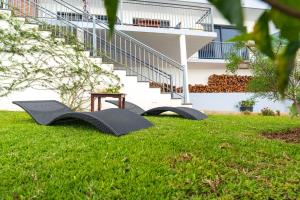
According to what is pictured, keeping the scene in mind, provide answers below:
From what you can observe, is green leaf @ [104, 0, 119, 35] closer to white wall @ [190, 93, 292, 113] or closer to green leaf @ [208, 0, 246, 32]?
green leaf @ [208, 0, 246, 32]

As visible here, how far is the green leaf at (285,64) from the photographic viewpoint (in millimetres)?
411

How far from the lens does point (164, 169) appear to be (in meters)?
A: 2.99

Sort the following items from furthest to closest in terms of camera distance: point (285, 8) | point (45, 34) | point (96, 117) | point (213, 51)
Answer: point (213, 51), point (45, 34), point (96, 117), point (285, 8)

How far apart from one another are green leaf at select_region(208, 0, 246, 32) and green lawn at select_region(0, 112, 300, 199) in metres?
2.18

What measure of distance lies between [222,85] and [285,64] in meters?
17.3

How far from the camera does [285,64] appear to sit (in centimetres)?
41

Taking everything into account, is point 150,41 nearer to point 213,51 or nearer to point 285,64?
point 213,51

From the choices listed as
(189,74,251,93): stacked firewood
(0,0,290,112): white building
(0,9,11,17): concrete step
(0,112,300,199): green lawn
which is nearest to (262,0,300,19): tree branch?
(0,112,300,199): green lawn

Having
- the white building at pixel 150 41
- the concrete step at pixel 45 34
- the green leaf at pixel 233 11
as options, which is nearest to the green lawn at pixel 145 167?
the white building at pixel 150 41

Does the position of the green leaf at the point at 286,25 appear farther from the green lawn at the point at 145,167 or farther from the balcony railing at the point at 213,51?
the balcony railing at the point at 213,51

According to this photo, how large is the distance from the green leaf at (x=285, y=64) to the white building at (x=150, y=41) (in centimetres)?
490

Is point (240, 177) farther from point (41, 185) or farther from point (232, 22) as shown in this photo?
point (232, 22)

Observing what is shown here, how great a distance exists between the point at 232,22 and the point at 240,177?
2.64 m

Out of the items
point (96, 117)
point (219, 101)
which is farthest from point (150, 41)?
point (96, 117)
